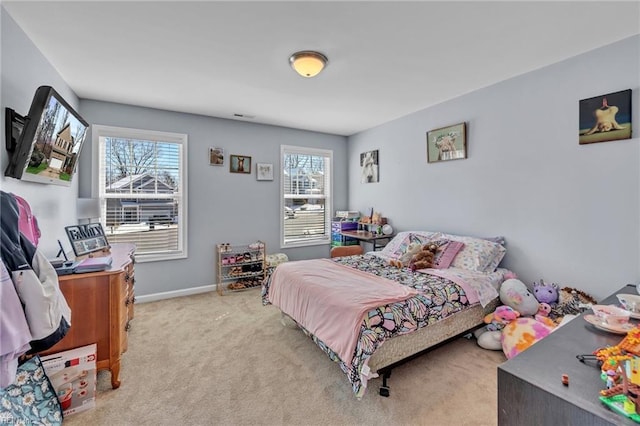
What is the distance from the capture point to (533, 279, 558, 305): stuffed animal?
8.14ft

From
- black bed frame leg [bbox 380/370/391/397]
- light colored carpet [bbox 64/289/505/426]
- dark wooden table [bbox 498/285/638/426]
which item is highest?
dark wooden table [bbox 498/285/638/426]

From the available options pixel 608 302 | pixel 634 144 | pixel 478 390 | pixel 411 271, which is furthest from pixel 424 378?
pixel 634 144

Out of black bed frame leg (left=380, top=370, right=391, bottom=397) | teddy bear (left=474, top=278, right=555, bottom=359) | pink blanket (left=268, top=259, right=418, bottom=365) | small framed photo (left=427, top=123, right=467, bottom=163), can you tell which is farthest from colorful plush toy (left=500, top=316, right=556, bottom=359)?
small framed photo (left=427, top=123, right=467, bottom=163)

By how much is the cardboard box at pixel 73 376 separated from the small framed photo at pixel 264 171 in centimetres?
296

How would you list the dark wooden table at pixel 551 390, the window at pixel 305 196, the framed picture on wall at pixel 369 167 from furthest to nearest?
the window at pixel 305 196, the framed picture on wall at pixel 369 167, the dark wooden table at pixel 551 390

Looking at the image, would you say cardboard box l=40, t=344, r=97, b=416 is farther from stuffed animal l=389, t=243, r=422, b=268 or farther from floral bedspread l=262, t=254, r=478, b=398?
stuffed animal l=389, t=243, r=422, b=268

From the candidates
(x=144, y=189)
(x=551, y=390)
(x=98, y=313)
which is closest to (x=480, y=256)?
(x=551, y=390)

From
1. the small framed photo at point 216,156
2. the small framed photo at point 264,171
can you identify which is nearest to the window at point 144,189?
the small framed photo at point 216,156

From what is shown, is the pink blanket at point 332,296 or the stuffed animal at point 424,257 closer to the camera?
the pink blanket at point 332,296

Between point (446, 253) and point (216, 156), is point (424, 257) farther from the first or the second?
point (216, 156)

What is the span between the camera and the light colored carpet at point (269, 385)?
1691 mm

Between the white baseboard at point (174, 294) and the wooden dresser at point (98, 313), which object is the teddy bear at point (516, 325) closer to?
the wooden dresser at point (98, 313)

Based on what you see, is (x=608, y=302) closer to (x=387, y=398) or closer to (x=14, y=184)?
(x=387, y=398)

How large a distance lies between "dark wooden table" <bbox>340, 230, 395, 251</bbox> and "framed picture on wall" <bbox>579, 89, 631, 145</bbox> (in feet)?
8.01
